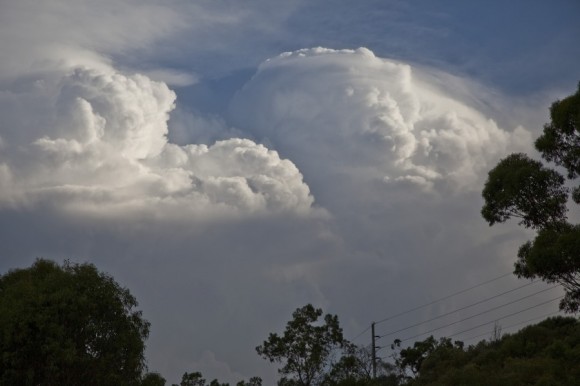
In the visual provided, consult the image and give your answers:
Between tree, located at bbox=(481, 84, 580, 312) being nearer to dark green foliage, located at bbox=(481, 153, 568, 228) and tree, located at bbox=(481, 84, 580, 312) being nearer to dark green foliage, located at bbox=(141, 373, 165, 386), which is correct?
dark green foliage, located at bbox=(481, 153, 568, 228)

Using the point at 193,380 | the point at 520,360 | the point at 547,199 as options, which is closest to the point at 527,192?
the point at 547,199

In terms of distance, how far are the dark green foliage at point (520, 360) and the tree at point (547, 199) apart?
34.6ft

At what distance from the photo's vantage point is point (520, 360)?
44250 mm

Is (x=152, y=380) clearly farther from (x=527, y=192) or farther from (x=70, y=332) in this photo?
(x=527, y=192)

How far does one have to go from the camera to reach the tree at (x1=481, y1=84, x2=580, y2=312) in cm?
2575

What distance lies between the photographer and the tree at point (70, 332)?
37844mm

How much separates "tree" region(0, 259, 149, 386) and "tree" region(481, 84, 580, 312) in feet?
69.2

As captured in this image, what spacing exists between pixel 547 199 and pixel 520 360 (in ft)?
63.6

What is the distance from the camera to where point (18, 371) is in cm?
3784

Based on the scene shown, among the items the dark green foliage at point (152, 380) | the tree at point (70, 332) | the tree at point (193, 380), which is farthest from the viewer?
the tree at point (193, 380)

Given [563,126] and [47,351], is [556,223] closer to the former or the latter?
[563,126]

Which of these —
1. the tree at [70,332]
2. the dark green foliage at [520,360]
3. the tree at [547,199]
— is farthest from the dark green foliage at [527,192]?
the tree at [70,332]

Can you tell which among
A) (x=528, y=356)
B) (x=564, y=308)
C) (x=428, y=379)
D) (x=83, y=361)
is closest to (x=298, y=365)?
(x=428, y=379)

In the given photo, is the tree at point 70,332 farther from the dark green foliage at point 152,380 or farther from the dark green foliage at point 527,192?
the dark green foliage at point 527,192
